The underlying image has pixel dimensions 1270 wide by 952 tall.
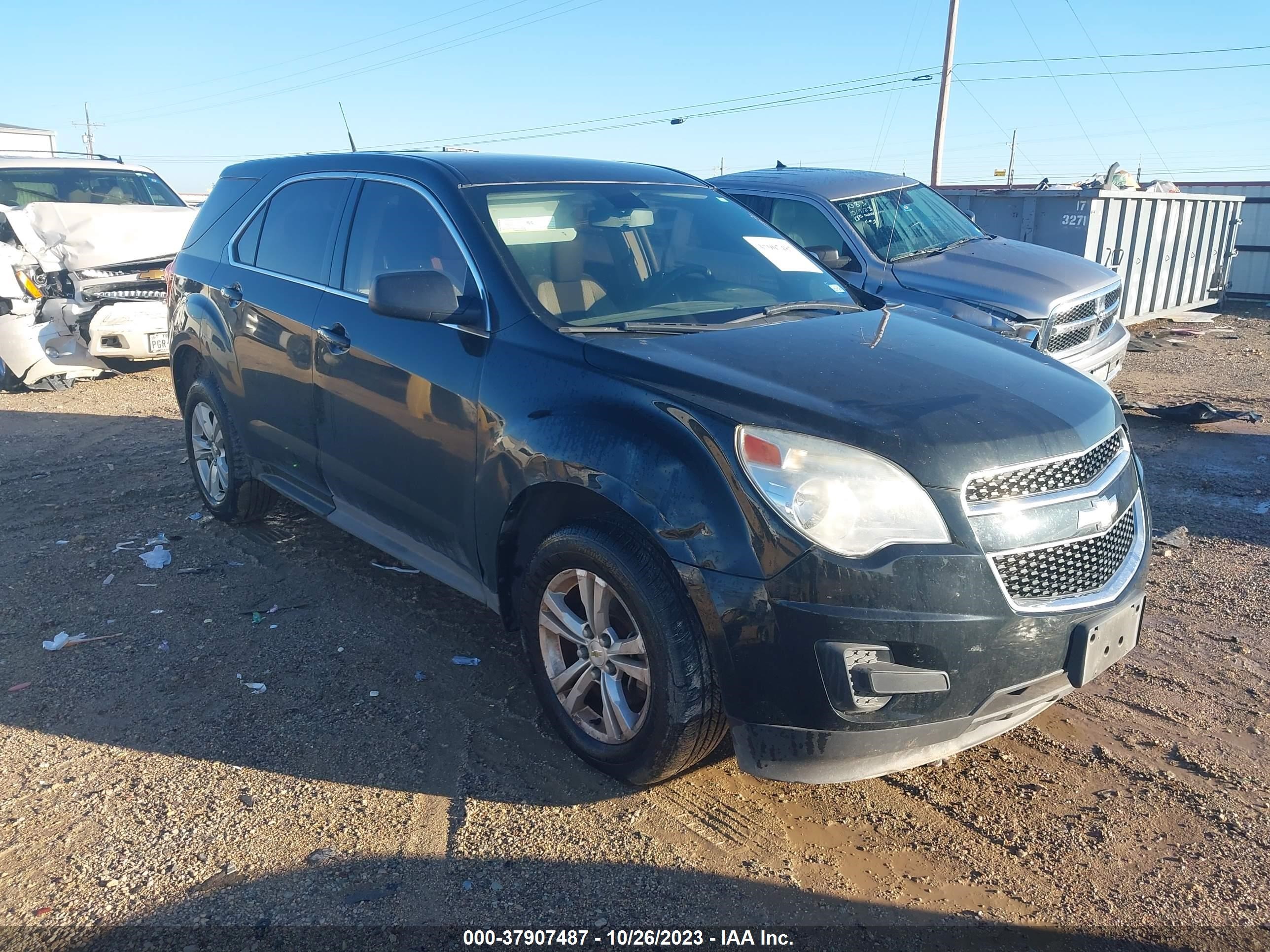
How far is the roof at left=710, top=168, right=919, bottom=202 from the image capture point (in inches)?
322

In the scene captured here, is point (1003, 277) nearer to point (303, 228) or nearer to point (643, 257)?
point (643, 257)

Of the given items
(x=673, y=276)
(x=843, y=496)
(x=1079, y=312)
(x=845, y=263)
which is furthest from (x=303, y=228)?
(x=1079, y=312)

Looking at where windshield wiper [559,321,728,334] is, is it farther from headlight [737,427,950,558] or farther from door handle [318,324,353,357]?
door handle [318,324,353,357]

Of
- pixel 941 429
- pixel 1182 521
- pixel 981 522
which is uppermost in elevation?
pixel 941 429

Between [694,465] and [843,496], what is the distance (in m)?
0.41

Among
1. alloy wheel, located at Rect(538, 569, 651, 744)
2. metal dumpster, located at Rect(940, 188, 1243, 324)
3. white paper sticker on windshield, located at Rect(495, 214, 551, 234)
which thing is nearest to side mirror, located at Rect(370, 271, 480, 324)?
white paper sticker on windshield, located at Rect(495, 214, 551, 234)

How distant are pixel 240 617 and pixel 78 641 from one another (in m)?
0.65

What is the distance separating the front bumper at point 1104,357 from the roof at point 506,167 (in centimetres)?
424

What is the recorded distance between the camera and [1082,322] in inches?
302

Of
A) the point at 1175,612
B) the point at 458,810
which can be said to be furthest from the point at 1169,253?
the point at 458,810

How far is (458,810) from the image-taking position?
309 centimetres

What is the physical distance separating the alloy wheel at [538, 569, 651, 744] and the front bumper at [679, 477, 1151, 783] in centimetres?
36

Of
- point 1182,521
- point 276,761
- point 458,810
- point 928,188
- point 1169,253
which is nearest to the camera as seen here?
point 458,810

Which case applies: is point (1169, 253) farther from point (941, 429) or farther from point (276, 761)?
point (276, 761)
